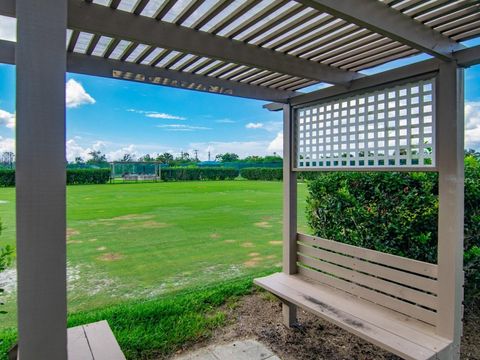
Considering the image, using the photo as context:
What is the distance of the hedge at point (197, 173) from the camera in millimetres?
23734

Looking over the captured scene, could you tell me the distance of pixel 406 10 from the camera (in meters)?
1.42

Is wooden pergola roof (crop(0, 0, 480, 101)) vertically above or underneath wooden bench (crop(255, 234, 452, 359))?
above

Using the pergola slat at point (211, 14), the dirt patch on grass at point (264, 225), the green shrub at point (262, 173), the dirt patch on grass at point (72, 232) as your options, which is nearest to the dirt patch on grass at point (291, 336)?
the pergola slat at point (211, 14)

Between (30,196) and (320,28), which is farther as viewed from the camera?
(320,28)

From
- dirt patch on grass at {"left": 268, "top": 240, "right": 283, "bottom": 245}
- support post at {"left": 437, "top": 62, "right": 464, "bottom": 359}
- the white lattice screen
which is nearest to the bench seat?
support post at {"left": 437, "top": 62, "right": 464, "bottom": 359}

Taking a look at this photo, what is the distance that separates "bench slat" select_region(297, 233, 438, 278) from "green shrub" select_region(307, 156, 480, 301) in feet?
1.25

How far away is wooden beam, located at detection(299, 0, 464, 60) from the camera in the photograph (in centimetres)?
123

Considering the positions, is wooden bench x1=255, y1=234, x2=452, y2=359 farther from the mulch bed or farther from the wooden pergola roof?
the wooden pergola roof

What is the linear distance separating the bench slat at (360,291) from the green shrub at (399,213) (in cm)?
43

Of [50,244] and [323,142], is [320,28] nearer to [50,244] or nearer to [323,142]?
[323,142]

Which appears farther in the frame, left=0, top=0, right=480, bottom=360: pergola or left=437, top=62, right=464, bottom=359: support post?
left=437, top=62, right=464, bottom=359: support post

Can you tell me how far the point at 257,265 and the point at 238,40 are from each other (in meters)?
2.91

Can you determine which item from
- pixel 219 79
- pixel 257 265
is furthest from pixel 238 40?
pixel 257 265

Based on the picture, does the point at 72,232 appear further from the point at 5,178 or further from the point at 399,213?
the point at 5,178
